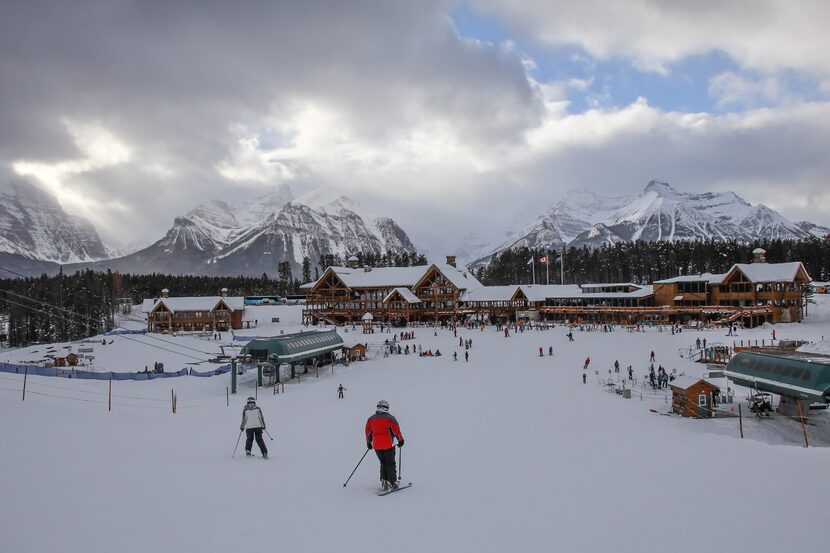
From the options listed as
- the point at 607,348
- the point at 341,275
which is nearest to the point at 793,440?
the point at 607,348

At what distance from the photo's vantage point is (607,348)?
44781mm

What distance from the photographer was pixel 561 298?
7538 cm

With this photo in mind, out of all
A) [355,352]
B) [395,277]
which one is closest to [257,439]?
[355,352]

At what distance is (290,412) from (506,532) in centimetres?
1604

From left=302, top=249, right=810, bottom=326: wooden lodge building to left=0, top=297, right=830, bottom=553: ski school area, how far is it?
150ft

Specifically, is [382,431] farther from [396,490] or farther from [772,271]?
[772,271]

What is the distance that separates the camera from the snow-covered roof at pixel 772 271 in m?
59.6

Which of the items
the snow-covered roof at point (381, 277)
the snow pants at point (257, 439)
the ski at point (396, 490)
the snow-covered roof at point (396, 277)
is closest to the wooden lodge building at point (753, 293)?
the snow-covered roof at point (396, 277)

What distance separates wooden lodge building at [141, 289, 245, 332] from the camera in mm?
75875

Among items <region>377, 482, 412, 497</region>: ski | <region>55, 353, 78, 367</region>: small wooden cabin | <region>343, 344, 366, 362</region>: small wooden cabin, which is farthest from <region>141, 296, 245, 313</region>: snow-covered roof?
<region>377, 482, 412, 497</region>: ski

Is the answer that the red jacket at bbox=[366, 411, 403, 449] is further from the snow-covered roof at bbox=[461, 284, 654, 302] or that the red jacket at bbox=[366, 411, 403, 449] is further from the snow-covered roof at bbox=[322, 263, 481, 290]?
the snow-covered roof at bbox=[322, 263, 481, 290]

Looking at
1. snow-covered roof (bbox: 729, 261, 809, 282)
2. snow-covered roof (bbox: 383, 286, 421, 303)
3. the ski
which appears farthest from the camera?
snow-covered roof (bbox: 383, 286, 421, 303)

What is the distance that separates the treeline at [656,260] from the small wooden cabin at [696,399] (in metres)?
84.8

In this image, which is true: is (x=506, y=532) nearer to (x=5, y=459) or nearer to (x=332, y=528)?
(x=332, y=528)
